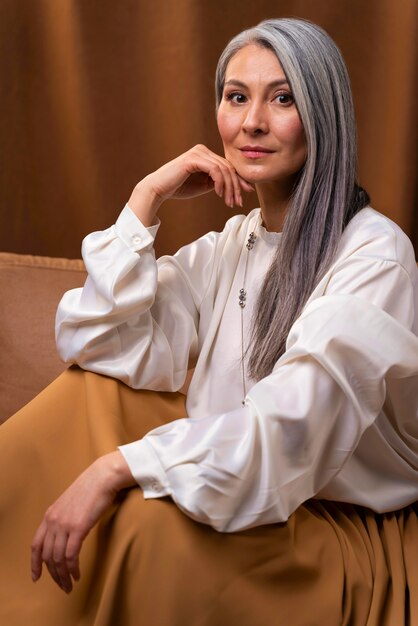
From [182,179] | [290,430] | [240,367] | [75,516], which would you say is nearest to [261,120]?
[182,179]

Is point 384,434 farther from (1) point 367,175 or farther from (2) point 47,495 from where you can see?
(1) point 367,175

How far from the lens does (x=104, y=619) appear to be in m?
1.40

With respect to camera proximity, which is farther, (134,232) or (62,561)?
(134,232)

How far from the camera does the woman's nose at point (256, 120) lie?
1769mm

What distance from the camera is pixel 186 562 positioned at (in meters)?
1.38

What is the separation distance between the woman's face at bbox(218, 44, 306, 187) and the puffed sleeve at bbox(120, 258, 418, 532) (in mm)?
368

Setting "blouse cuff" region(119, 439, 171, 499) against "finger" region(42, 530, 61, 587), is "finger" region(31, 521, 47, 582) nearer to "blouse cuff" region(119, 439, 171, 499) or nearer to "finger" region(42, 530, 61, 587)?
"finger" region(42, 530, 61, 587)

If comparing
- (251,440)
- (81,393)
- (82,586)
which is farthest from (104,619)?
(81,393)

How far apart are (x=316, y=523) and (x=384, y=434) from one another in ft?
0.77

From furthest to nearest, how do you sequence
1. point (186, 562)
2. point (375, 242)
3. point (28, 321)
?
point (28, 321), point (375, 242), point (186, 562)

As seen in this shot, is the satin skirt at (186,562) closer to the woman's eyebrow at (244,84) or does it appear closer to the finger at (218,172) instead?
the finger at (218,172)

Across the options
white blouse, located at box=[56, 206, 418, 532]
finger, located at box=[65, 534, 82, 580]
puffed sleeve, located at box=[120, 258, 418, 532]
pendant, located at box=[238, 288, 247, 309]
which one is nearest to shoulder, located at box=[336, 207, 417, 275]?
white blouse, located at box=[56, 206, 418, 532]

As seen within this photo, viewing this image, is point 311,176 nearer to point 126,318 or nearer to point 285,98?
point 285,98

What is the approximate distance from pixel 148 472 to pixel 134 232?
0.62m
